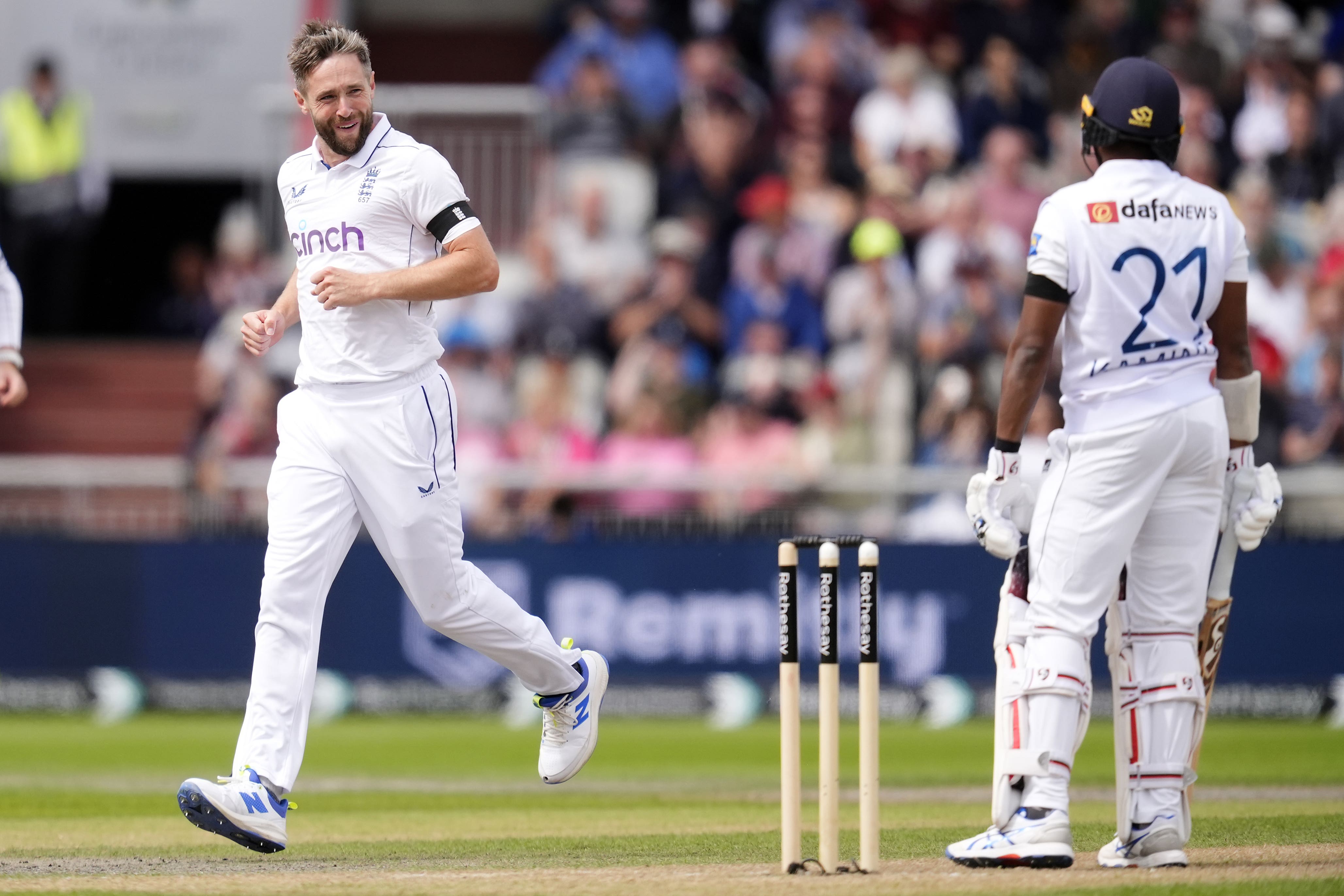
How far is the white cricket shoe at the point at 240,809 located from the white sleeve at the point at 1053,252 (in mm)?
3041

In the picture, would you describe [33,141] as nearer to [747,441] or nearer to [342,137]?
[747,441]

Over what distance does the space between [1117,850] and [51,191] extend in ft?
47.3

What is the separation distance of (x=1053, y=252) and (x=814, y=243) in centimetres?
1036

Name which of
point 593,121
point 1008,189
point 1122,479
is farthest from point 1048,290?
point 593,121

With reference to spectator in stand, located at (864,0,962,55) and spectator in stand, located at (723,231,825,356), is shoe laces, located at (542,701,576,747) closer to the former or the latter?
spectator in stand, located at (723,231,825,356)

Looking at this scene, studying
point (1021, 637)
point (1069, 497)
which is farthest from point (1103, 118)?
point (1021, 637)

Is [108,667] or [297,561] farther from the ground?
[297,561]

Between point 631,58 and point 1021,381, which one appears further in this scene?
point 631,58

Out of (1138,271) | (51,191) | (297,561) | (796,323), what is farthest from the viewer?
(51,191)

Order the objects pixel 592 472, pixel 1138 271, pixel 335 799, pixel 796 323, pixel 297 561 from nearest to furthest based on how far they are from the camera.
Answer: pixel 1138 271, pixel 297 561, pixel 335 799, pixel 592 472, pixel 796 323

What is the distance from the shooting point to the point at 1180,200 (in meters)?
6.54

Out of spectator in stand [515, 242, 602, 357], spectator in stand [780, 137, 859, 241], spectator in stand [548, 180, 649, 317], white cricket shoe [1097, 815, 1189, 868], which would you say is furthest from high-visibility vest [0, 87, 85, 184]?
white cricket shoe [1097, 815, 1189, 868]

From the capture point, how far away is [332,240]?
7172 millimetres

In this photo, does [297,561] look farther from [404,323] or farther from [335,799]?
[335,799]
